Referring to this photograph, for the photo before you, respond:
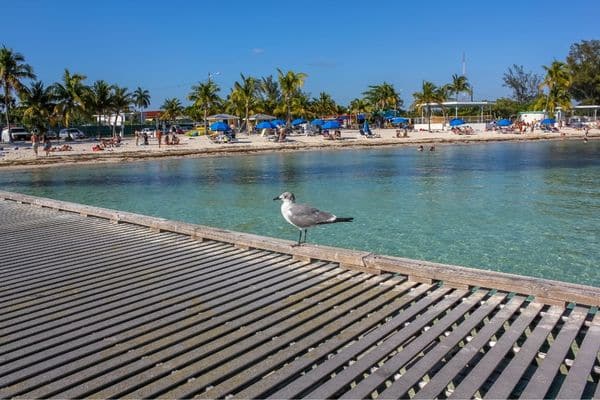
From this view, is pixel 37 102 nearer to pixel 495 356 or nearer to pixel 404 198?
pixel 404 198

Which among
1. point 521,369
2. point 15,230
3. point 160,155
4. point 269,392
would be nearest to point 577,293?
point 521,369

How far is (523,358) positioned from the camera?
4.55m

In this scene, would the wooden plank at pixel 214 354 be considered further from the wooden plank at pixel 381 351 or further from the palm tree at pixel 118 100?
the palm tree at pixel 118 100

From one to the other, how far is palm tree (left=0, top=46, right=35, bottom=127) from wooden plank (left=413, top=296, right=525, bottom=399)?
6247 centimetres

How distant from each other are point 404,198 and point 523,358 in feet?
56.5

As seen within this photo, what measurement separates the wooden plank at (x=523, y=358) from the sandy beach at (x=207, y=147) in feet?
132

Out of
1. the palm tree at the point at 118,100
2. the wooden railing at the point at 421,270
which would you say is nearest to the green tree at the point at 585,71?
the palm tree at the point at 118,100

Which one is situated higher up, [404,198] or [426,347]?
[426,347]

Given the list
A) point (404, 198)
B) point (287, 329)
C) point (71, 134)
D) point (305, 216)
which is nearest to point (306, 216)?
point (305, 216)

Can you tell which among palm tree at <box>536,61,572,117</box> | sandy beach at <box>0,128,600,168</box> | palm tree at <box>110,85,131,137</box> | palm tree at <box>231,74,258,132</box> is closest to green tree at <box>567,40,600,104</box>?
palm tree at <box>536,61,572,117</box>

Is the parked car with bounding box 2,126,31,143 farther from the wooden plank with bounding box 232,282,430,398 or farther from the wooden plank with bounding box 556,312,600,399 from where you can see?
the wooden plank with bounding box 556,312,600,399

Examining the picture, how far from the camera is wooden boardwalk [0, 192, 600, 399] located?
4.23 meters

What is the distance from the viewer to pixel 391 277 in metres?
6.98

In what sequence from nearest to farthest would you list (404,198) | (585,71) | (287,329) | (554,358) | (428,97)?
1. (554,358)
2. (287,329)
3. (404,198)
4. (428,97)
5. (585,71)
